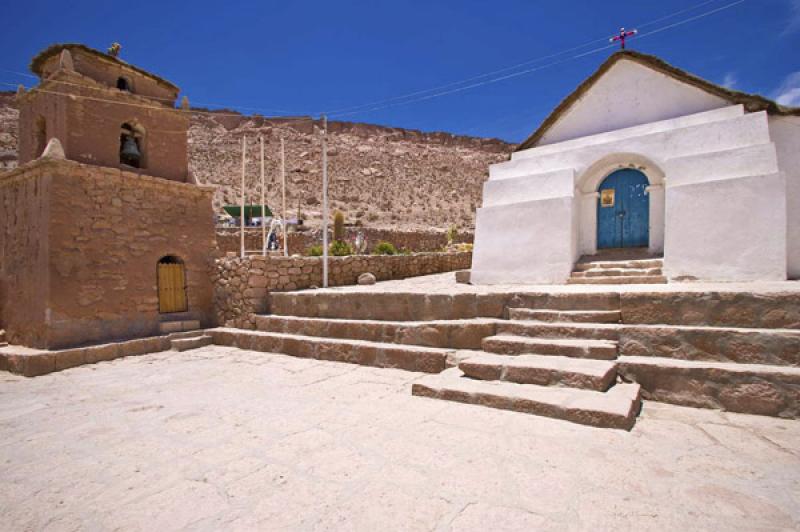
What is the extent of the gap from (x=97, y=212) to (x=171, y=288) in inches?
84.8

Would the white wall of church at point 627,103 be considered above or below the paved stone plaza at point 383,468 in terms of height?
above

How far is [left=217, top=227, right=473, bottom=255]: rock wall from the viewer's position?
20703 millimetres

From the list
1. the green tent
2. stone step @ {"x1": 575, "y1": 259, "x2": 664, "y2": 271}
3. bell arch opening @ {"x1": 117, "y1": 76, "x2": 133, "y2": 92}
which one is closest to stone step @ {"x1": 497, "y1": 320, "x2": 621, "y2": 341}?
stone step @ {"x1": 575, "y1": 259, "x2": 664, "y2": 271}

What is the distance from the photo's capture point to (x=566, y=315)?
5.48 meters

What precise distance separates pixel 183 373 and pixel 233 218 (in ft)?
65.7

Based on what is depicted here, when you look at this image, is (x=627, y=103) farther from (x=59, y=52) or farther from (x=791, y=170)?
(x=59, y=52)

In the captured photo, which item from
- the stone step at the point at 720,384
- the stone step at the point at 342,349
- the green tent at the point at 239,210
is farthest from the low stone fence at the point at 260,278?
the green tent at the point at 239,210

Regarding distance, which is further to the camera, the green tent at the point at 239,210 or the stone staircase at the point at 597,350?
the green tent at the point at 239,210

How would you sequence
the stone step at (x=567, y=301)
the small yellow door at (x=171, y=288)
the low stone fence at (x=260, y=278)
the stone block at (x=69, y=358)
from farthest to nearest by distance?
the small yellow door at (x=171, y=288) < the low stone fence at (x=260, y=278) < the stone block at (x=69, y=358) < the stone step at (x=567, y=301)

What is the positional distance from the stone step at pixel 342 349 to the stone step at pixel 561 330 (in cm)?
86

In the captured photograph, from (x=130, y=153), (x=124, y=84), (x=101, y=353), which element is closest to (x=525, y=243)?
(x=101, y=353)

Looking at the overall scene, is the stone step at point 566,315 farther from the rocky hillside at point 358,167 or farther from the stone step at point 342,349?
the rocky hillside at point 358,167

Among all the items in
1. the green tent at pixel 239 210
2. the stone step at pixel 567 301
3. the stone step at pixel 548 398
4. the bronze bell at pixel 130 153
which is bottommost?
the stone step at pixel 548 398

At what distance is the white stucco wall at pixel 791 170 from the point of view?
6.25m
